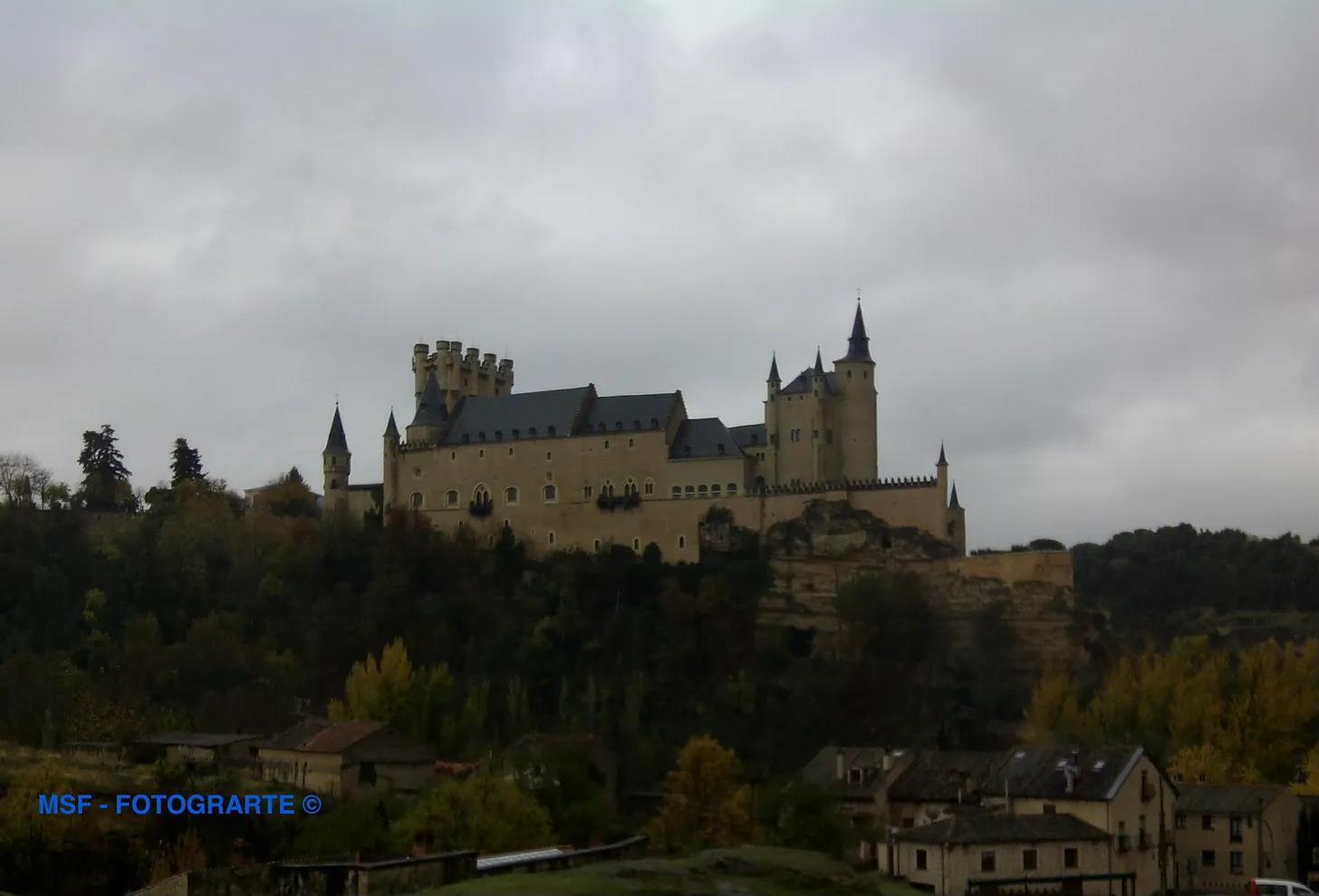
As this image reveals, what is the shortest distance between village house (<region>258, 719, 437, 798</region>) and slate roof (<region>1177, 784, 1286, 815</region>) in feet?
77.8

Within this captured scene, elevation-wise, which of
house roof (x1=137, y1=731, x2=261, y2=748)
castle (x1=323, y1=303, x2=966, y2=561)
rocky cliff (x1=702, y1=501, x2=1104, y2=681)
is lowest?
house roof (x1=137, y1=731, x2=261, y2=748)

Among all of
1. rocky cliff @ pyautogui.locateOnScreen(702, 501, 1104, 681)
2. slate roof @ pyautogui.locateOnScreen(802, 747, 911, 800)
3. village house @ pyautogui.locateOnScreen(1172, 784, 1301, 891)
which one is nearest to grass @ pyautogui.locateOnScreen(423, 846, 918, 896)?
village house @ pyautogui.locateOnScreen(1172, 784, 1301, 891)

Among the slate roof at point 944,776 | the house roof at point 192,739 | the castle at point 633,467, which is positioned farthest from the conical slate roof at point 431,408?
the slate roof at point 944,776

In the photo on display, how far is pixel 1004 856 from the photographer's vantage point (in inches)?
1809

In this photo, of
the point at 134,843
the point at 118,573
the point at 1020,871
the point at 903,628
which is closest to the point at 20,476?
the point at 118,573

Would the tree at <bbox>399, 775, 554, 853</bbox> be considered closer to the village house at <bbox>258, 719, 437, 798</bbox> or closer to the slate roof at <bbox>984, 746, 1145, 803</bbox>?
the village house at <bbox>258, 719, 437, 798</bbox>

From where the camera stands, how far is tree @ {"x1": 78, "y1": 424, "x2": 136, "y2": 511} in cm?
11381

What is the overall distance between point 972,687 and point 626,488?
20865mm

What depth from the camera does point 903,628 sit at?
91188 mm

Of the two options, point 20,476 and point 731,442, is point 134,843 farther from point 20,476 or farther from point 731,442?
point 20,476

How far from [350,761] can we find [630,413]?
42.3 metres

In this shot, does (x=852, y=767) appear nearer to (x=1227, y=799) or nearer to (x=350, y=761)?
(x=1227, y=799)

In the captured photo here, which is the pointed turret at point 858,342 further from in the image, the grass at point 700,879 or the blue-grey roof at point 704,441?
the grass at point 700,879

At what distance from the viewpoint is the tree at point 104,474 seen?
4481 inches
